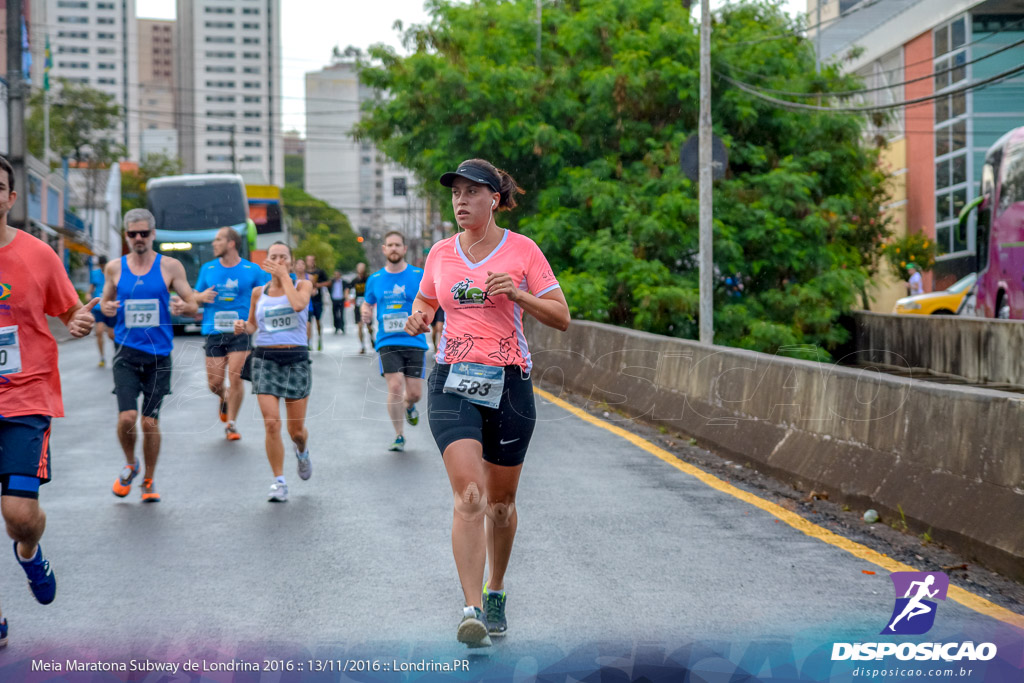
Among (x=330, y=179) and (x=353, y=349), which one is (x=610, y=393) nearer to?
(x=353, y=349)

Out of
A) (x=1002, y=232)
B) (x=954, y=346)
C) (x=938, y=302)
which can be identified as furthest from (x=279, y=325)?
(x=938, y=302)

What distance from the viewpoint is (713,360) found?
10797 millimetres

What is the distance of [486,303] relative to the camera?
4758mm

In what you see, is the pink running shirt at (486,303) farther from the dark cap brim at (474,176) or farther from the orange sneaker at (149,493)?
the orange sneaker at (149,493)

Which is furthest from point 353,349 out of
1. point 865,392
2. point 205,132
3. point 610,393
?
point 205,132

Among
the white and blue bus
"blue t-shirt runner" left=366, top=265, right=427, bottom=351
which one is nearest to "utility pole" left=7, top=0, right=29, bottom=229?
the white and blue bus

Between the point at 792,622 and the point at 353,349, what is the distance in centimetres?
2084

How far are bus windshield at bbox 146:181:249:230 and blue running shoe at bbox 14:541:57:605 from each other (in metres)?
28.6

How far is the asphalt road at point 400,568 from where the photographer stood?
4.89 meters

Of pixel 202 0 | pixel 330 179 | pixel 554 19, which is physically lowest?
pixel 554 19

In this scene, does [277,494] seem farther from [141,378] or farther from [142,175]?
[142,175]

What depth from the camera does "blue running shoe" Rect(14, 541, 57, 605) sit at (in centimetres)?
489

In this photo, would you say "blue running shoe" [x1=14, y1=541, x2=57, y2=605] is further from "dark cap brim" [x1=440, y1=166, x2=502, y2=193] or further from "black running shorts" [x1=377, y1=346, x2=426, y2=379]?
"black running shorts" [x1=377, y1=346, x2=426, y2=379]

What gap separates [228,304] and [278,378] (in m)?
3.04
